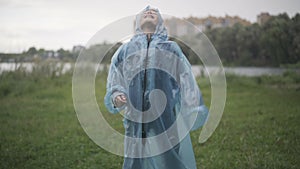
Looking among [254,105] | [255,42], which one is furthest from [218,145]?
[255,42]

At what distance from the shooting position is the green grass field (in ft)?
14.0

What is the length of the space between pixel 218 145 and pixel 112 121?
2.33 m

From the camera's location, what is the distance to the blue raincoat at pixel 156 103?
7.91 ft

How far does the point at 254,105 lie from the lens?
330 inches

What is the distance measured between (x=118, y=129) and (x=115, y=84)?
351 cm

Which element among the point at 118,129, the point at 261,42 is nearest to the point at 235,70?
the point at 261,42

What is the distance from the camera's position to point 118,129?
19.1 feet

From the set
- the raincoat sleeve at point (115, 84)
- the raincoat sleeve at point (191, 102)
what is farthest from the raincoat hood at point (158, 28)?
the raincoat sleeve at point (191, 102)

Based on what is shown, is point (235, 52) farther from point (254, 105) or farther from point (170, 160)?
point (170, 160)

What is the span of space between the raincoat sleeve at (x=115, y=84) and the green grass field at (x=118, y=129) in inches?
77.3

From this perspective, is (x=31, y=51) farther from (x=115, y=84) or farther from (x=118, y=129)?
(x=115, y=84)

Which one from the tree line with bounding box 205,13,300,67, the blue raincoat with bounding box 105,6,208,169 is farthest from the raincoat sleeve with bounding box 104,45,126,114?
the tree line with bounding box 205,13,300,67

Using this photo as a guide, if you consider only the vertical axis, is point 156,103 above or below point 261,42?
below

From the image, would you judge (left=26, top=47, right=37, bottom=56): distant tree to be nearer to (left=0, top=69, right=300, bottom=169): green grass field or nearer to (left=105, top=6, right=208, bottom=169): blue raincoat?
(left=0, top=69, right=300, bottom=169): green grass field
